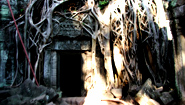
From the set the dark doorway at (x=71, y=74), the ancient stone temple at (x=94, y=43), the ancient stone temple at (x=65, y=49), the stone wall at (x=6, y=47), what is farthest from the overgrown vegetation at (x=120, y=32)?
the dark doorway at (x=71, y=74)

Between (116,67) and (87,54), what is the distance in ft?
3.78

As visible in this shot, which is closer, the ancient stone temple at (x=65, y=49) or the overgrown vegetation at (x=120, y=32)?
the overgrown vegetation at (x=120, y=32)

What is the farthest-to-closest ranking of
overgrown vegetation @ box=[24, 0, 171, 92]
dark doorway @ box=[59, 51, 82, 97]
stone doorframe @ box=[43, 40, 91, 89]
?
dark doorway @ box=[59, 51, 82, 97]
stone doorframe @ box=[43, 40, 91, 89]
overgrown vegetation @ box=[24, 0, 171, 92]

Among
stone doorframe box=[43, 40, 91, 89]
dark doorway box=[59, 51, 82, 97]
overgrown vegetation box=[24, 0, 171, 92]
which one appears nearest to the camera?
overgrown vegetation box=[24, 0, 171, 92]

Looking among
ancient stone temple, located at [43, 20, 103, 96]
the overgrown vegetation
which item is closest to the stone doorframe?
ancient stone temple, located at [43, 20, 103, 96]

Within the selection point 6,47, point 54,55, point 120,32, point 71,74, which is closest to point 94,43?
point 120,32

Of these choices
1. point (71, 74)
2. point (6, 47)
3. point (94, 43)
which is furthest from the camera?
point (71, 74)

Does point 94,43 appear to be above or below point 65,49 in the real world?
above

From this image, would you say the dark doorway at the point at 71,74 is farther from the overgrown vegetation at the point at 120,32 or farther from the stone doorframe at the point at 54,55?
the overgrown vegetation at the point at 120,32

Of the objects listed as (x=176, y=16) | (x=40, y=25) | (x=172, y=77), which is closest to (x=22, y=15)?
(x=40, y=25)

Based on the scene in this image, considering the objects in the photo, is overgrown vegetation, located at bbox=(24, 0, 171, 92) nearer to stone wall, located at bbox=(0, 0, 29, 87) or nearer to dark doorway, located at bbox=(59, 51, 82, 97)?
stone wall, located at bbox=(0, 0, 29, 87)

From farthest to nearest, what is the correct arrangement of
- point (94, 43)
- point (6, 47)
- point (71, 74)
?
point (71, 74) < point (94, 43) < point (6, 47)

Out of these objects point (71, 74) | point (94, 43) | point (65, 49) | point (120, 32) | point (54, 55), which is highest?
point (120, 32)

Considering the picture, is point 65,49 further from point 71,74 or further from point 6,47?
point 71,74
